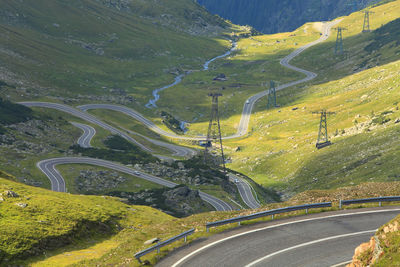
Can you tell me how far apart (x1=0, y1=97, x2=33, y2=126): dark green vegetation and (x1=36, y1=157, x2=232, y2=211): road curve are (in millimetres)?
30365

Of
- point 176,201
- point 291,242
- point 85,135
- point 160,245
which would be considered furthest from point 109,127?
point 291,242

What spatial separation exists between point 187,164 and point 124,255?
99719 mm

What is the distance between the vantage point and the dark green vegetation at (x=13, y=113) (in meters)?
138

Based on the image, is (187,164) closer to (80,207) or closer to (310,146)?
(310,146)

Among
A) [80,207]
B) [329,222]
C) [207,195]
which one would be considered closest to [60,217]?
[80,207]

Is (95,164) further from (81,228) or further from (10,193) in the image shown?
(81,228)

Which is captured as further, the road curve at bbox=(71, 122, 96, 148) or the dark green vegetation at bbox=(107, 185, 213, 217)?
the road curve at bbox=(71, 122, 96, 148)

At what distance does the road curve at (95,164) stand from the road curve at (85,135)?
2376cm

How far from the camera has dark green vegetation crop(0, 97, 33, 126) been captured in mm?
137500

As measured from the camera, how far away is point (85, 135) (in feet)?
512

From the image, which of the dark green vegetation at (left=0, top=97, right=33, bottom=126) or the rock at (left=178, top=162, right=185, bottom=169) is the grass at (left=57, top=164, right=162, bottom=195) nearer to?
the rock at (left=178, top=162, right=185, bottom=169)

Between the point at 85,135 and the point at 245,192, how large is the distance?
71501 mm

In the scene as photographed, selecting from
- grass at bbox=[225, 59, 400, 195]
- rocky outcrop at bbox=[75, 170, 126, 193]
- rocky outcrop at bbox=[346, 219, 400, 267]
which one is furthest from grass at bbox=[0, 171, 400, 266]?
grass at bbox=[225, 59, 400, 195]

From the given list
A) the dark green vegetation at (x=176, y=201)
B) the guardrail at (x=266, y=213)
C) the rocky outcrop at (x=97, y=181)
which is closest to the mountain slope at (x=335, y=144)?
the dark green vegetation at (x=176, y=201)
